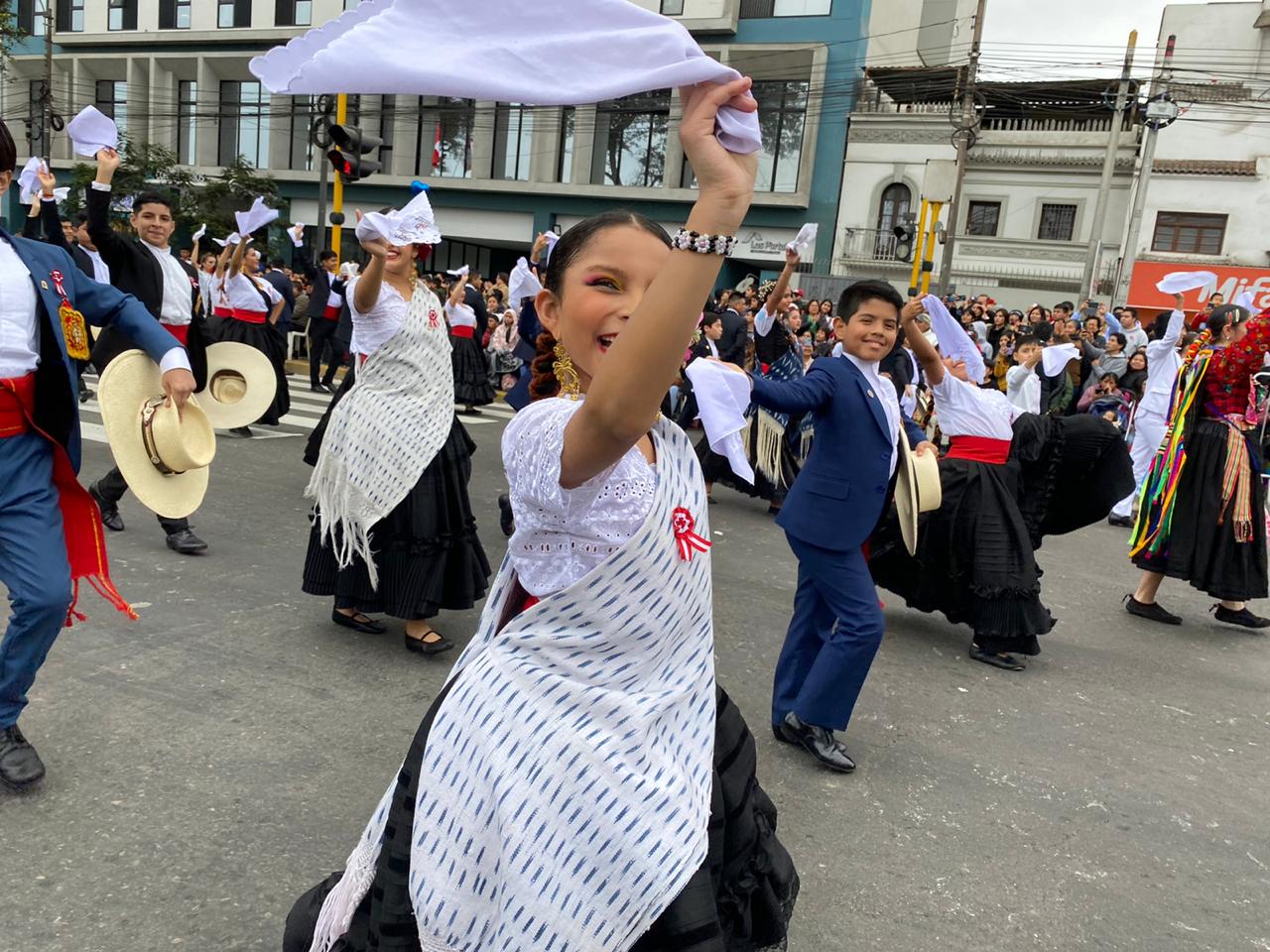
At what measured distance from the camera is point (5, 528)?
2920 mm

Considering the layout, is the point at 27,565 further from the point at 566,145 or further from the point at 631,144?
the point at 566,145

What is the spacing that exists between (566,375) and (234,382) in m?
3.83

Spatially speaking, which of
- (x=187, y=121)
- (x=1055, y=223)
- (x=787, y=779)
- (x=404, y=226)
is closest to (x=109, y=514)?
(x=404, y=226)

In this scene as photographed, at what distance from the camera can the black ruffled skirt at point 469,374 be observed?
1340 centimetres

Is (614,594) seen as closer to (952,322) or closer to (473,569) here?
(473,569)

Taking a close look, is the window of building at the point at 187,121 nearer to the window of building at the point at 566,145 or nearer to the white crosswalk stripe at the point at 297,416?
the window of building at the point at 566,145

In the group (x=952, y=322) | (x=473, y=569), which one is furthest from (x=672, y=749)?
(x=952, y=322)

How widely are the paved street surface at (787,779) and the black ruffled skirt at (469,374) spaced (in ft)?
25.1

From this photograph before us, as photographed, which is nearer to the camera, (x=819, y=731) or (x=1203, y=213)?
(x=819, y=731)

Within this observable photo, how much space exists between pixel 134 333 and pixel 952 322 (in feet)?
12.0

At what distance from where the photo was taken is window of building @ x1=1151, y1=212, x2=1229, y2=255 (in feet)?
90.6

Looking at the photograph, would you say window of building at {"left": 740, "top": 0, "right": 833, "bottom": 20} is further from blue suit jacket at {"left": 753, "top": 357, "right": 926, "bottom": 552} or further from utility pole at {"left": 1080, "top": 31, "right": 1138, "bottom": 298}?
blue suit jacket at {"left": 753, "top": 357, "right": 926, "bottom": 552}

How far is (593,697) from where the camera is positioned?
5.17ft

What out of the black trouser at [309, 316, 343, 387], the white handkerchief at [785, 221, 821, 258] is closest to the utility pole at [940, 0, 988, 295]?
the black trouser at [309, 316, 343, 387]
